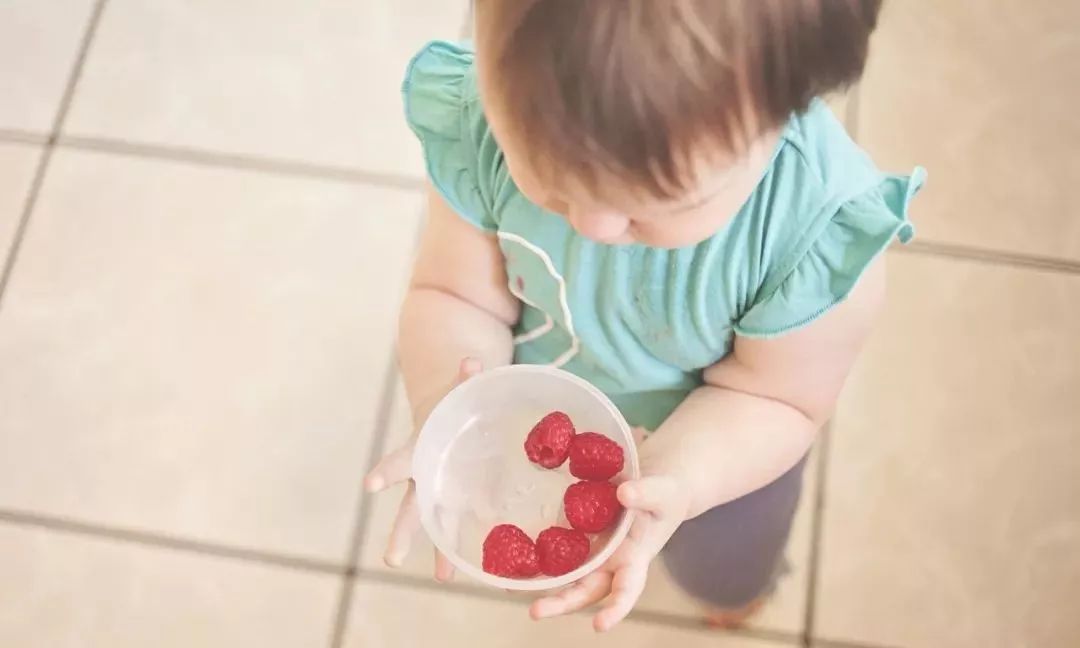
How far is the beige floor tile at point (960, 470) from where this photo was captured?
90cm

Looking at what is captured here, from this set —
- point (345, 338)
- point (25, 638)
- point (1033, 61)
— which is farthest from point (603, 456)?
point (1033, 61)

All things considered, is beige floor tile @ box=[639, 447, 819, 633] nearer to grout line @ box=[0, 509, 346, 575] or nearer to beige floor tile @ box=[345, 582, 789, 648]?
beige floor tile @ box=[345, 582, 789, 648]

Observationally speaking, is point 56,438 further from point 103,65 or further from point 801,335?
point 801,335

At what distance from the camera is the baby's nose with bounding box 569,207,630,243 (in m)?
0.43

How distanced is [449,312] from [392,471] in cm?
12

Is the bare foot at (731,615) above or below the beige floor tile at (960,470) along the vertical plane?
below

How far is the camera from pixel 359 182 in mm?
1061

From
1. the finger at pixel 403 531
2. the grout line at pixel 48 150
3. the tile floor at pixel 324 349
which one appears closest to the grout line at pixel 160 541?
the tile floor at pixel 324 349

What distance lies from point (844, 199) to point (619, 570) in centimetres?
22

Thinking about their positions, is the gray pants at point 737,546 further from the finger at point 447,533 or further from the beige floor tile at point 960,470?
the finger at point 447,533

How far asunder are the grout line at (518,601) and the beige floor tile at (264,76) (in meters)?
0.39

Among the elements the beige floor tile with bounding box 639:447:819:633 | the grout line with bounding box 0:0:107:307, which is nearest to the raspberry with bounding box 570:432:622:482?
the beige floor tile with bounding box 639:447:819:633

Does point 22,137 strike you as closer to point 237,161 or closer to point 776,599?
point 237,161

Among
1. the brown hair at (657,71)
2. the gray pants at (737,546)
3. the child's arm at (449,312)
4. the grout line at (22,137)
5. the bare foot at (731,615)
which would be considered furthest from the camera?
the grout line at (22,137)
